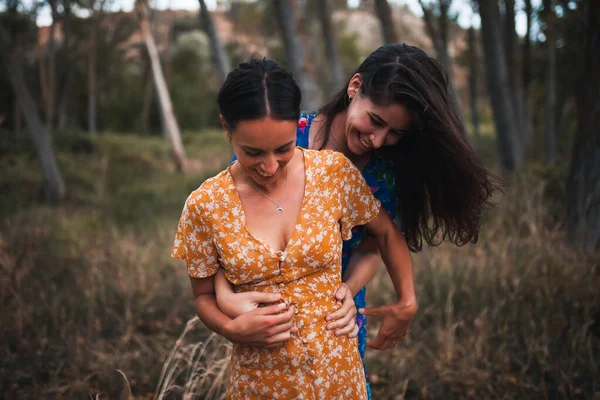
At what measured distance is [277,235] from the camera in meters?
1.73

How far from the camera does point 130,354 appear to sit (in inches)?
147

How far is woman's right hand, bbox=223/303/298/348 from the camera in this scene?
1663 mm

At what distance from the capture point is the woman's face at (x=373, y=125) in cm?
189

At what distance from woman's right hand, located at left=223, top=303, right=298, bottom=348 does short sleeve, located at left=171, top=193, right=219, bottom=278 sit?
192 millimetres

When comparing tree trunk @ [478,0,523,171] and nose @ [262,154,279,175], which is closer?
nose @ [262,154,279,175]

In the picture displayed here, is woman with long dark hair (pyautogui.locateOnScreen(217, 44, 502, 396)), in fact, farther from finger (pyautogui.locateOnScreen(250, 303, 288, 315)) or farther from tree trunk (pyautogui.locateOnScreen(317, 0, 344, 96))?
tree trunk (pyautogui.locateOnScreen(317, 0, 344, 96))

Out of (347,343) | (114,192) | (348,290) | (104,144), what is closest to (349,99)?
(348,290)

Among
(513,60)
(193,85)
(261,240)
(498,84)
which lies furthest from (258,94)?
(193,85)

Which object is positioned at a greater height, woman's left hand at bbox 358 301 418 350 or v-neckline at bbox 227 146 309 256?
v-neckline at bbox 227 146 309 256

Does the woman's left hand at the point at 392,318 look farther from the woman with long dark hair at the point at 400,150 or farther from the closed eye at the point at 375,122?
the closed eye at the point at 375,122

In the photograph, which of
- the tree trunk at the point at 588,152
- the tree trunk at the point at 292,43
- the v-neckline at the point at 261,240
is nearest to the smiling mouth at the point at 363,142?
the v-neckline at the point at 261,240

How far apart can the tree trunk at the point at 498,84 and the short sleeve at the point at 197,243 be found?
21.1 ft

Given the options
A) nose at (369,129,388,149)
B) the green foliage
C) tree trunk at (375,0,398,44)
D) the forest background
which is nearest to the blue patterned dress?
nose at (369,129,388,149)

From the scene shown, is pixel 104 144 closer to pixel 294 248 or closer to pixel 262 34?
pixel 262 34
